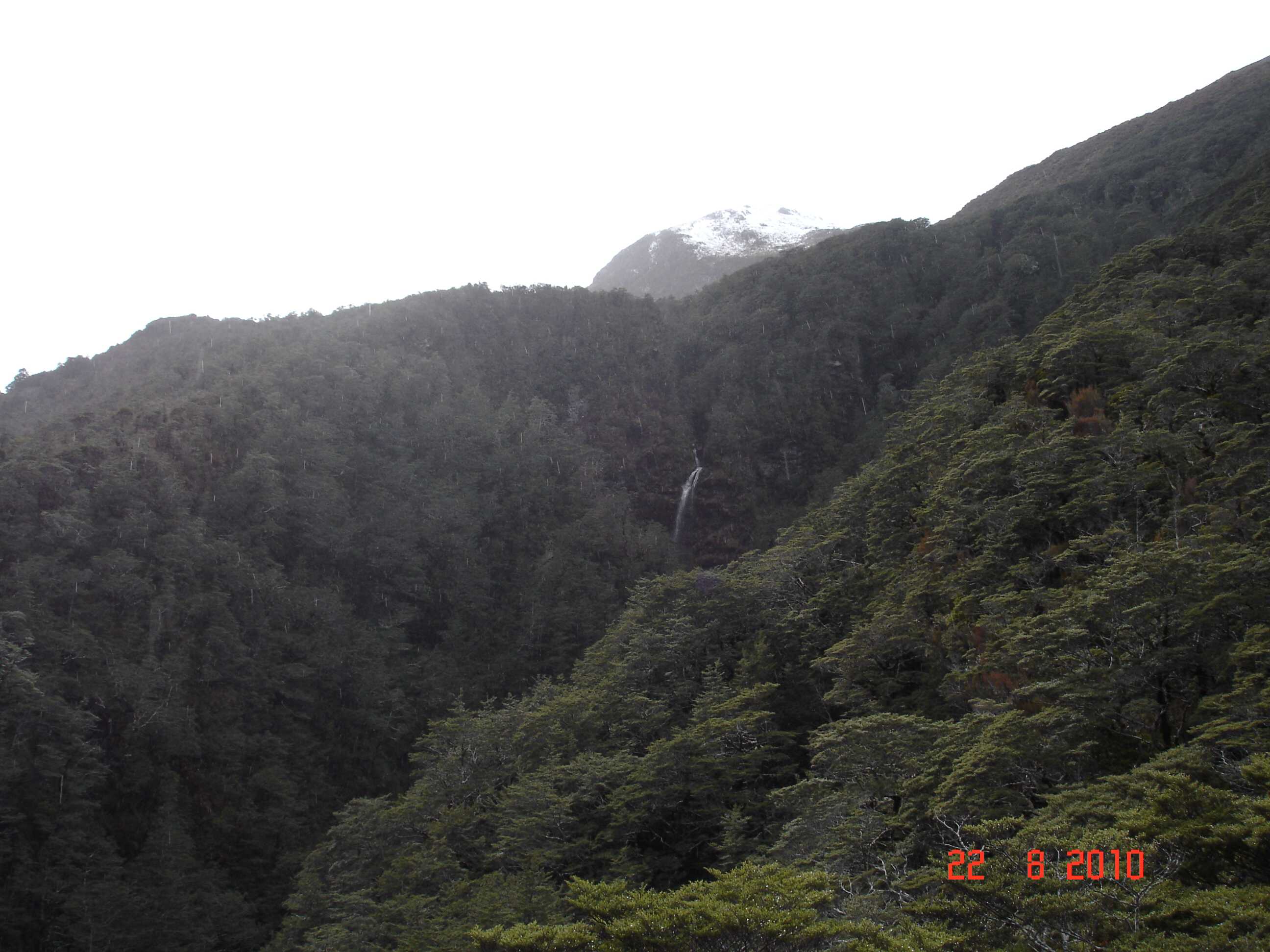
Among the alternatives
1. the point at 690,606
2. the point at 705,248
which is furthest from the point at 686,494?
the point at 705,248

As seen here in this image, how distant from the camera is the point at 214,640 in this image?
3056cm

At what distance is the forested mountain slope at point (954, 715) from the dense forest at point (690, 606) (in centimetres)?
8

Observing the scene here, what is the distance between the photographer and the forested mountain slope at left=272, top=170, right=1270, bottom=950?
6.84 metres

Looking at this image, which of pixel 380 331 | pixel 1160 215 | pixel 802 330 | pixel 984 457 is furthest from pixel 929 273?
pixel 984 457

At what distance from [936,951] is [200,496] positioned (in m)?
37.4

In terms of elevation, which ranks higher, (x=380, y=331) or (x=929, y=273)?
(x=380, y=331)

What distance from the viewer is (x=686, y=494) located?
52906 mm

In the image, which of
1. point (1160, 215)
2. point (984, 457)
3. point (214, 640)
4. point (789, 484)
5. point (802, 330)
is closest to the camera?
point (984, 457)

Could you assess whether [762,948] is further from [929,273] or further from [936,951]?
[929,273]

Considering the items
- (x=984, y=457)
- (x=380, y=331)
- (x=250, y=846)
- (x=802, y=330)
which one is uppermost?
(x=380, y=331)

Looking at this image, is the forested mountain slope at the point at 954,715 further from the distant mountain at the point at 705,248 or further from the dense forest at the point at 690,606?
the distant mountain at the point at 705,248

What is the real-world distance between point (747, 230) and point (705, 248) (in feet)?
38.2
